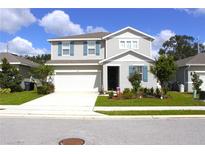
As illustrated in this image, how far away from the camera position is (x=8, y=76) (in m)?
26.7

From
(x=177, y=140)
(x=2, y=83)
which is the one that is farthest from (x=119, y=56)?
(x=177, y=140)

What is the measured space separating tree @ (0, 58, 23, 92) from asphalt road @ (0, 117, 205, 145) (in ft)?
47.6

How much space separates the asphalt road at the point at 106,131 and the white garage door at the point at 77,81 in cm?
1559

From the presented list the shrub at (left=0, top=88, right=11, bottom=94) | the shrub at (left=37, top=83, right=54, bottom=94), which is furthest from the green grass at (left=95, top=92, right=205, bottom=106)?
the shrub at (left=0, top=88, right=11, bottom=94)

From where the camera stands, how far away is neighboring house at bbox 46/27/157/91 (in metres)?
25.8

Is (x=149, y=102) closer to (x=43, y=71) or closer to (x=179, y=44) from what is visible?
(x=43, y=71)

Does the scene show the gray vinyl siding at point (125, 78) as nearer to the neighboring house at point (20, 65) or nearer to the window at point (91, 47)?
→ the window at point (91, 47)

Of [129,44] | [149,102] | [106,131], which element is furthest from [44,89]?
[106,131]

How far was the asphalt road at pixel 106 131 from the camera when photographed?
27.3ft

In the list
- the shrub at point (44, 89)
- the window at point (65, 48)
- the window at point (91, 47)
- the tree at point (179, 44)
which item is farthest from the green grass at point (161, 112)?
the tree at point (179, 44)

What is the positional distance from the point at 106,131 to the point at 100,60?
1905cm

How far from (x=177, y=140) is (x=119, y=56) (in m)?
18.0

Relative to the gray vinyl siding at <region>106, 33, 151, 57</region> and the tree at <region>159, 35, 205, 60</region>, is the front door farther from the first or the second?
the tree at <region>159, 35, 205, 60</region>
